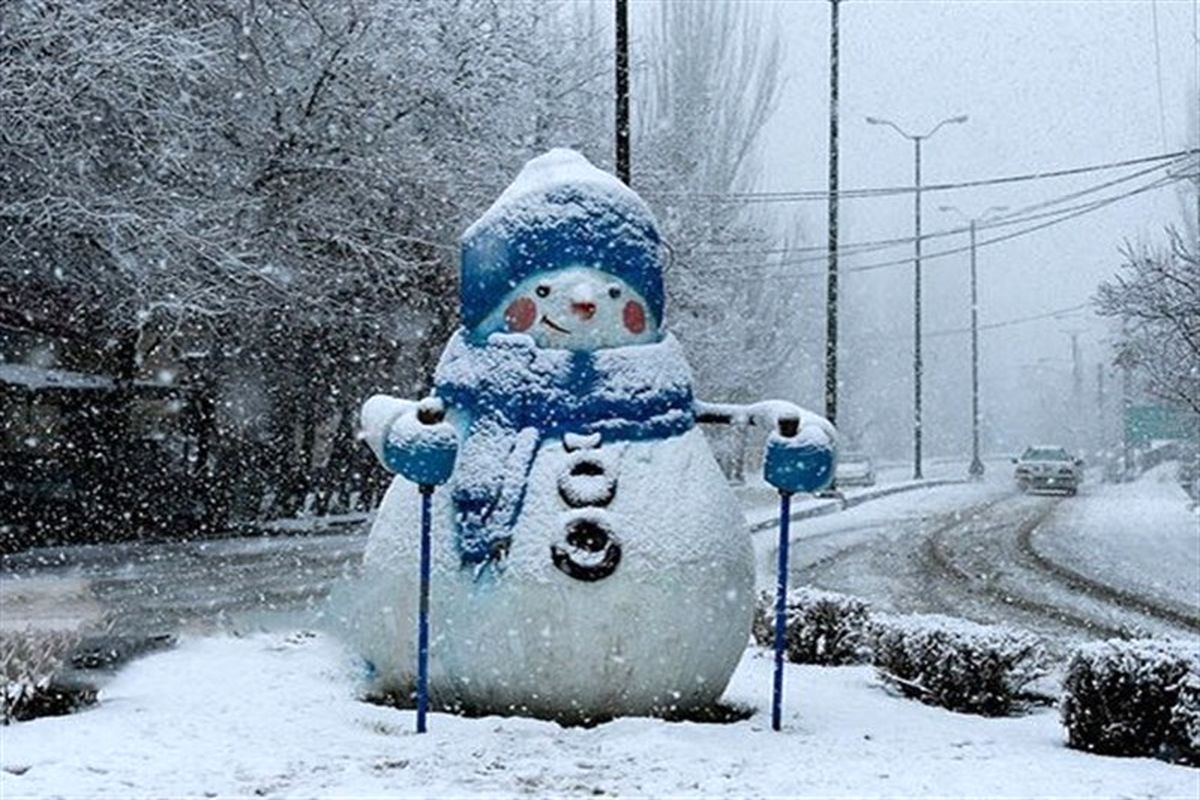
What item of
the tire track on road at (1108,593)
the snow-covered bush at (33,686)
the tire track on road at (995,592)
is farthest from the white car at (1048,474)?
the snow-covered bush at (33,686)

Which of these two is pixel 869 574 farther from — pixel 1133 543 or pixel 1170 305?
pixel 1133 543

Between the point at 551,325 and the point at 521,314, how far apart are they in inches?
7.1

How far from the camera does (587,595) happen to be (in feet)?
23.1

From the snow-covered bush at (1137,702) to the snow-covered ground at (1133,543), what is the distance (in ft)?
29.9

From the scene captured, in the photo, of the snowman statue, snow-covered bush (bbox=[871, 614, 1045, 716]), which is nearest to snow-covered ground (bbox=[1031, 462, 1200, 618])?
snow-covered bush (bbox=[871, 614, 1045, 716])

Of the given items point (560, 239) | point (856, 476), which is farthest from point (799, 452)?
point (856, 476)

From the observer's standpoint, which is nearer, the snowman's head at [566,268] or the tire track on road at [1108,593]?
the snowman's head at [566,268]

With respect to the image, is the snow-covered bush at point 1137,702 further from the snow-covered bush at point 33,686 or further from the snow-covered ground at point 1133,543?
the snow-covered ground at point 1133,543

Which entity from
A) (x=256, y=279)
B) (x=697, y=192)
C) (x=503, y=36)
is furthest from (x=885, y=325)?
(x=256, y=279)

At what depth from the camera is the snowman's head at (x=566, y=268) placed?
25.0ft

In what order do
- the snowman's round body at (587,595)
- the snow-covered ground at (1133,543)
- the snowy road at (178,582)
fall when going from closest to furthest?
the snowman's round body at (587,595) → the snowy road at (178,582) → the snow-covered ground at (1133,543)

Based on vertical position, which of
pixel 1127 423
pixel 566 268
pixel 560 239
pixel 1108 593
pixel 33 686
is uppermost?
pixel 1127 423

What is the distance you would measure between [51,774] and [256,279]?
15.9 m

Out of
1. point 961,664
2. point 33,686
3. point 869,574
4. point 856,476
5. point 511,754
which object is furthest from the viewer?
point 856,476
